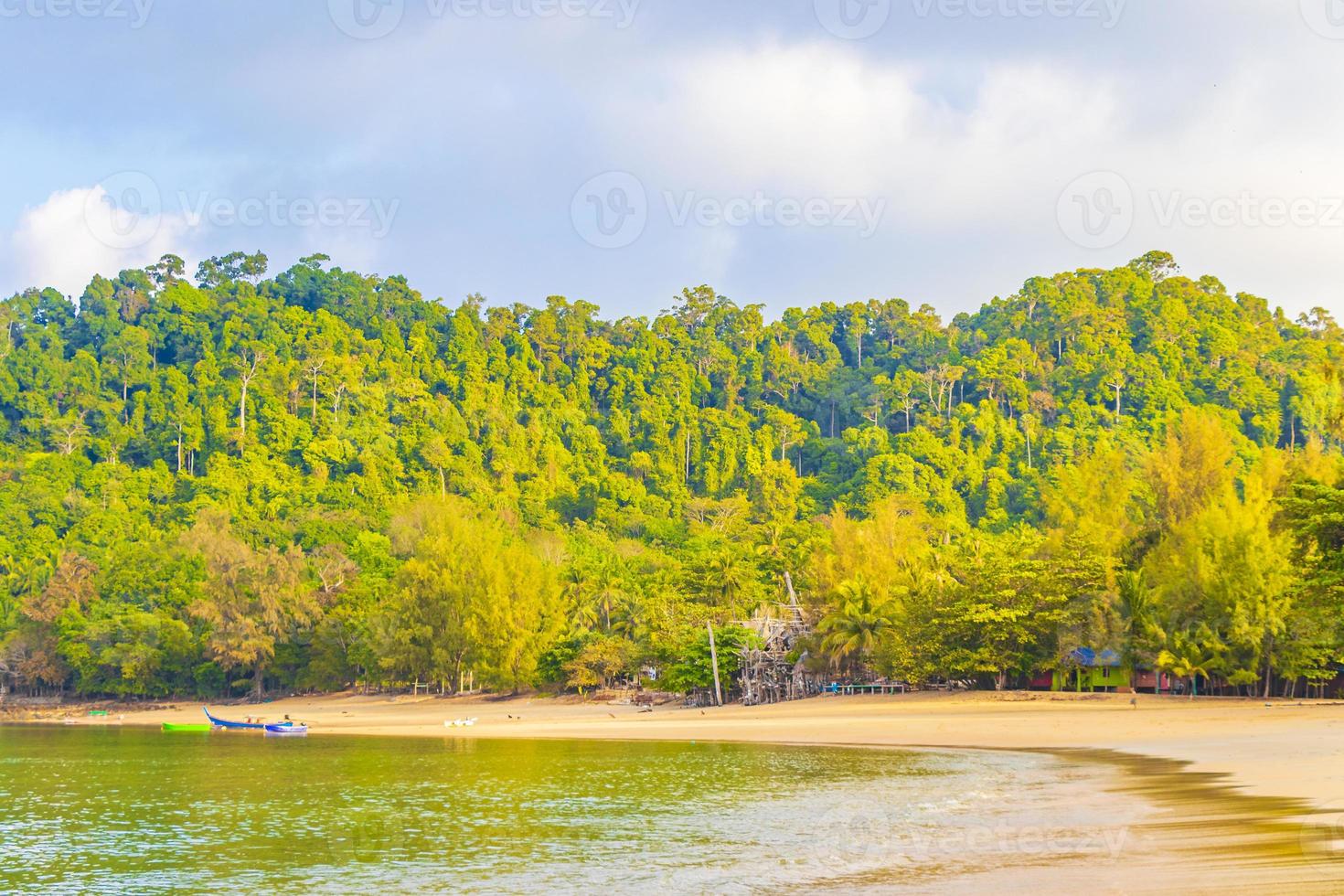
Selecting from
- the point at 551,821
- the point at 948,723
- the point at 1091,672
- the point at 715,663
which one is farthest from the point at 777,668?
the point at 551,821

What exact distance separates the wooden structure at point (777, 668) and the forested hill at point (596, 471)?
1.88m

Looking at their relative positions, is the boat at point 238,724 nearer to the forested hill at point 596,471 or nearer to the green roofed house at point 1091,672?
the forested hill at point 596,471

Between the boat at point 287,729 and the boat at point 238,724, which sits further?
the boat at point 238,724

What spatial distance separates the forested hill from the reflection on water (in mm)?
14151

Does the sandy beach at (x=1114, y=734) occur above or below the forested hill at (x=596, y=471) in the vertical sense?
below

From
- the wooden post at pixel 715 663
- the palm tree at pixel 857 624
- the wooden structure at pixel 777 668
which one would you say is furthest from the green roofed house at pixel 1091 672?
the wooden post at pixel 715 663

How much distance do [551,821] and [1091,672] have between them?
30.5 meters

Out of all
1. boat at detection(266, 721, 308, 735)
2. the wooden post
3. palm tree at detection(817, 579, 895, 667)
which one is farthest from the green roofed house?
boat at detection(266, 721, 308, 735)

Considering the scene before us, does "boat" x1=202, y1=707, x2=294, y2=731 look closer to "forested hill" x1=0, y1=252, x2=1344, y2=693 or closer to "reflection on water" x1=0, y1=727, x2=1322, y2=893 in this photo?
"forested hill" x1=0, y1=252, x2=1344, y2=693

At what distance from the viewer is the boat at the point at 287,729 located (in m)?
Answer: 47.6

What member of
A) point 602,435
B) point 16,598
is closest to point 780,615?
point 16,598

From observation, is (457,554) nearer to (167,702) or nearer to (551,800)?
(167,702)

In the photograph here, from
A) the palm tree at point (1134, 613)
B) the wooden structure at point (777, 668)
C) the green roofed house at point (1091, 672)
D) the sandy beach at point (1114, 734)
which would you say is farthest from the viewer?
the wooden structure at point (777, 668)

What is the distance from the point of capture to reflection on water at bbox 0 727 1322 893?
53.6 ft
